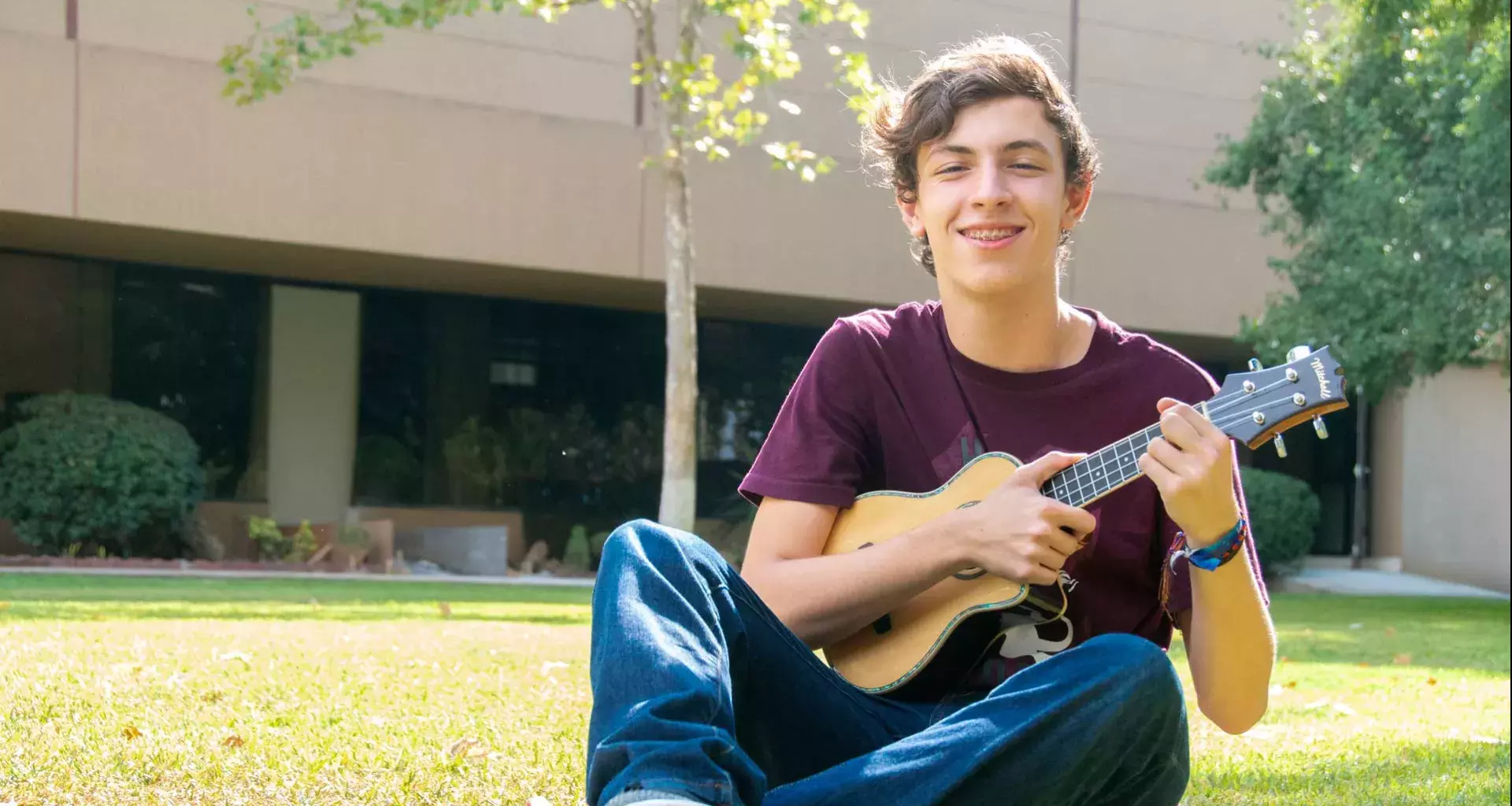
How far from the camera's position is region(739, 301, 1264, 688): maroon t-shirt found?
8.04 feet

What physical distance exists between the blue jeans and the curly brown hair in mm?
845

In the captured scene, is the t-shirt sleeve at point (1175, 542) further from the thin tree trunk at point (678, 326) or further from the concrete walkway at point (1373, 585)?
the concrete walkway at point (1373, 585)

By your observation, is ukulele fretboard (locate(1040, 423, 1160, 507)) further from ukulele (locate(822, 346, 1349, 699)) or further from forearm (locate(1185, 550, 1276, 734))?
forearm (locate(1185, 550, 1276, 734))

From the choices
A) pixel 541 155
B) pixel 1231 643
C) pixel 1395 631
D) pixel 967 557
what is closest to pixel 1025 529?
pixel 967 557

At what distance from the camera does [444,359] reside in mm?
15352

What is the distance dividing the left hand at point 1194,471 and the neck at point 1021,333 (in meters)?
0.36

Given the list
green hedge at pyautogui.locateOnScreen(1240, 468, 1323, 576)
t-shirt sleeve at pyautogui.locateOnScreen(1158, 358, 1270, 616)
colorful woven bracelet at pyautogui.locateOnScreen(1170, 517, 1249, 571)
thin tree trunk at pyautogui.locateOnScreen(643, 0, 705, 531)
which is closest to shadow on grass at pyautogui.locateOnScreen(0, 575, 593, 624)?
thin tree trunk at pyautogui.locateOnScreen(643, 0, 705, 531)

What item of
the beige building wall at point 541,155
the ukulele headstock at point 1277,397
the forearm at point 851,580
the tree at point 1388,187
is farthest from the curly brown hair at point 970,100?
the tree at point 1388,187

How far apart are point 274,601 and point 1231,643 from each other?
23.9 ft

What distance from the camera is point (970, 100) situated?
8.53 ft

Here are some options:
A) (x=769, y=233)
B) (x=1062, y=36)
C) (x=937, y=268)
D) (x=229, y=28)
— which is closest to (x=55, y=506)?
(x=229, y=28)

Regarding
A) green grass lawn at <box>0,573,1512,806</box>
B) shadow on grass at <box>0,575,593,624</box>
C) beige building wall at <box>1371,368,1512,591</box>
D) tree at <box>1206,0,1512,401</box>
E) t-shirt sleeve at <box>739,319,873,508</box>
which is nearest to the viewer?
t-shirt sleeve at <box>739,319,873,508</box>

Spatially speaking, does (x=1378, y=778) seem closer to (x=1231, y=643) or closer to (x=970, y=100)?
(x=1231, y=643)

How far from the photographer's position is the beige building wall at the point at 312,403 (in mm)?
14562
